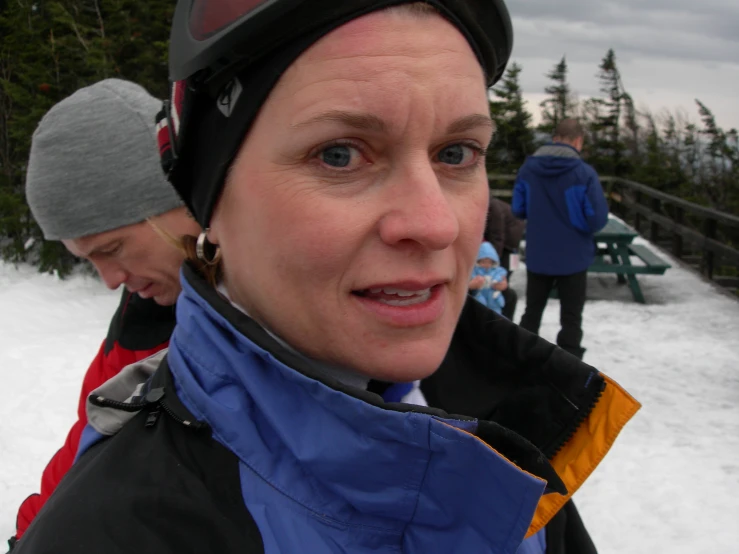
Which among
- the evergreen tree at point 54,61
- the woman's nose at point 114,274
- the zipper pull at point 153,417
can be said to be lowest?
the zipper pull at point 153,417

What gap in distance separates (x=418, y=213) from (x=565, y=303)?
536 cm

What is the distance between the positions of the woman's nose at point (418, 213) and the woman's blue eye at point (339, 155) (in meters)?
0.08

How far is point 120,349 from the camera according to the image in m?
1.85

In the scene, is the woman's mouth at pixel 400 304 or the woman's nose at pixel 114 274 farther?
the woman's nose at pixel 114 274

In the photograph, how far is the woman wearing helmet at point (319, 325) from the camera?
3.14 feet

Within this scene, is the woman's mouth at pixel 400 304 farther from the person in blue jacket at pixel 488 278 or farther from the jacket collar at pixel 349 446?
the person in blue jacket at pixel 488 278

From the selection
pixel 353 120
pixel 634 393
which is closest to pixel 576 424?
pixel 353 120

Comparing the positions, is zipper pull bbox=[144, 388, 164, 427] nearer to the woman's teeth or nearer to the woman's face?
the woman's face

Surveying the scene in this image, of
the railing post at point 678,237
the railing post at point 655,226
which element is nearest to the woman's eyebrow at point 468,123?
the railing post at point 678,237

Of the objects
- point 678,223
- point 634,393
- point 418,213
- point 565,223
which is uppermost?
point 418,213

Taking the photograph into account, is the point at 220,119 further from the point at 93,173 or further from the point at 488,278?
the point at 488,278

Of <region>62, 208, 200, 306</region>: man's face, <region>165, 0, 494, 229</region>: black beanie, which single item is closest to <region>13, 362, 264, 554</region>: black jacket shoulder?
<region>165, 0, 494, 229</region>: black beanie

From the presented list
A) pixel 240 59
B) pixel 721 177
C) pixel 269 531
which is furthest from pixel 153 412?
pixel 721 177


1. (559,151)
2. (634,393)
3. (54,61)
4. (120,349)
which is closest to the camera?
(120,349)
